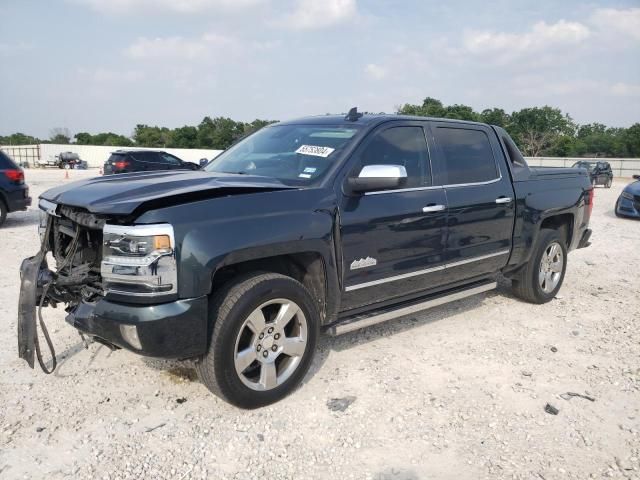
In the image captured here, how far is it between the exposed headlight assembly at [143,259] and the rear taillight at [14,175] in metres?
8.40

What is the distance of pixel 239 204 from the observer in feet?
10.2

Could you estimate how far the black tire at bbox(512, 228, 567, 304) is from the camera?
5.45m

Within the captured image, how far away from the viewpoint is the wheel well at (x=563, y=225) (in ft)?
18.9

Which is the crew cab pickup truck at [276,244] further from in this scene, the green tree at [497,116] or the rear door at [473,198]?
the green tree at [497,116]

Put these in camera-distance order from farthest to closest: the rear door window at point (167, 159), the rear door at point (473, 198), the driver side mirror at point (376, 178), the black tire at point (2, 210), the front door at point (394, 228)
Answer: the rear door window at point (167, 159), the black tire at point (2, 210), the rear door at point (473, 198), the front door at point (394, 228), the driver side mirror at point (376, 178)

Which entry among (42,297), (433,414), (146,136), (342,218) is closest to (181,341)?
(42,297)

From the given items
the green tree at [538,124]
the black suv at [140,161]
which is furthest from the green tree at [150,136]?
the black suv at [140,161]

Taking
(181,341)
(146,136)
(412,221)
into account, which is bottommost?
(181,341)

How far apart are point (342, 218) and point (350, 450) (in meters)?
1.47

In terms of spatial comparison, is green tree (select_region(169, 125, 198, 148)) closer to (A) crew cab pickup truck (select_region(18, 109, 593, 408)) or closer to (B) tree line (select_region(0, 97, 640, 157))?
(B) tree line (select_region(0, 97, 640, 157))

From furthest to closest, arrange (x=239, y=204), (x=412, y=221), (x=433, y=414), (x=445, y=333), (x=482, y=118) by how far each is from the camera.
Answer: (x=482, y=118) < (x=445, y=333) < (x=412, y=221) < (x=433, y=414) < (x=239, y=204)

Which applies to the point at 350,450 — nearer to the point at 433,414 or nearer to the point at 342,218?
the point at 433,414

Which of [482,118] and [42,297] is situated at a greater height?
[482,118]

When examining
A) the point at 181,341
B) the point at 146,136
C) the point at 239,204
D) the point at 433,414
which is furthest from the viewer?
the point at 146,136
